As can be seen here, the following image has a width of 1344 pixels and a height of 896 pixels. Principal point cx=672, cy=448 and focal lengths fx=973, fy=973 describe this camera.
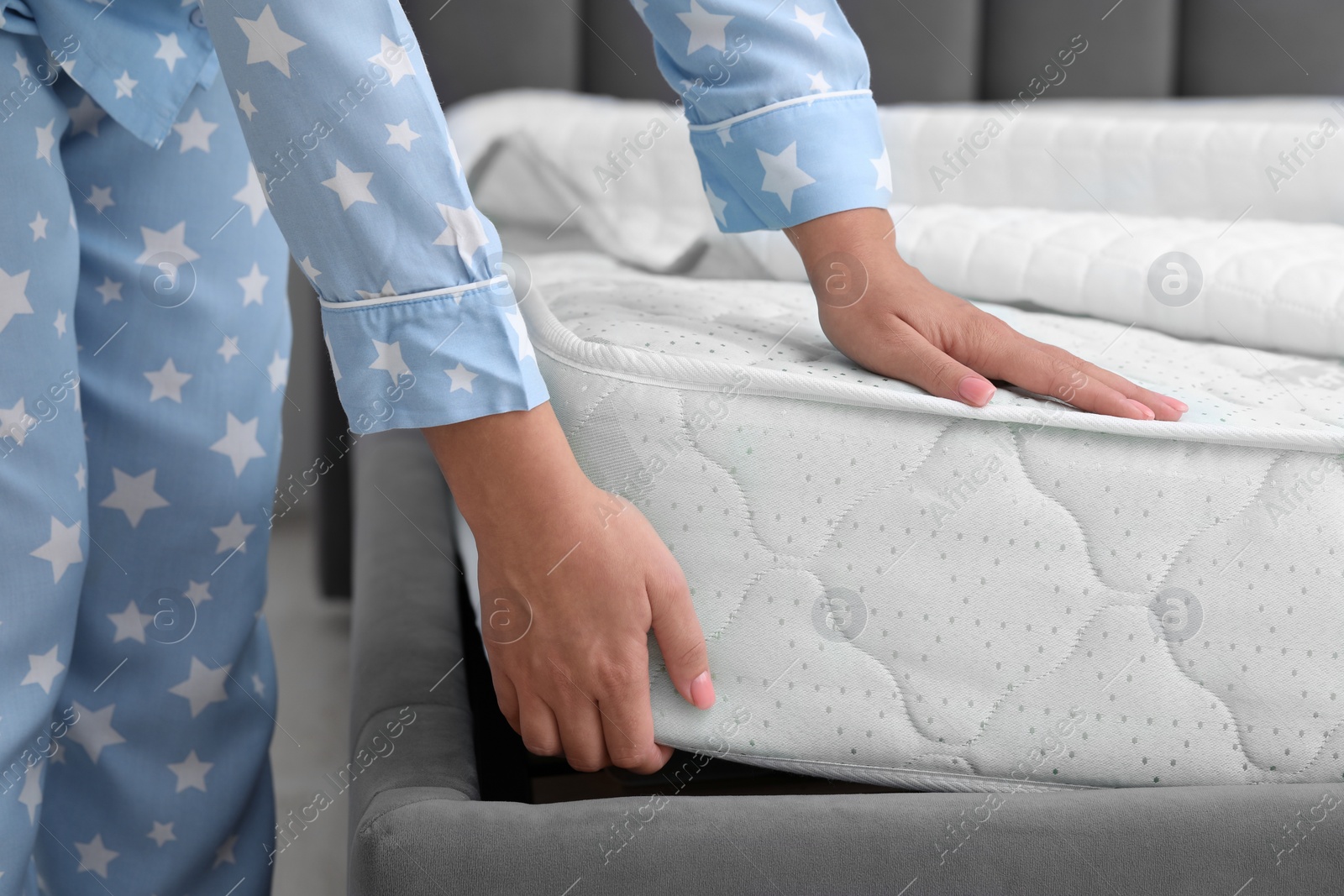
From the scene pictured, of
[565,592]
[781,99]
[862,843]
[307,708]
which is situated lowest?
[307,708]

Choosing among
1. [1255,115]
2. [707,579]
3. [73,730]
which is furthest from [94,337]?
[1255,115]

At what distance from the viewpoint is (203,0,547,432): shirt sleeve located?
1.37 feet

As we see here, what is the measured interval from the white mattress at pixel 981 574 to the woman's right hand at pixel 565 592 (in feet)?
0.10

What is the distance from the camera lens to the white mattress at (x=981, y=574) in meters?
0.50

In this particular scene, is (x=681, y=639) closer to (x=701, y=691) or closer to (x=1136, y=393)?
(x=701, y=691)

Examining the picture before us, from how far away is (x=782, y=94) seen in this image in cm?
57

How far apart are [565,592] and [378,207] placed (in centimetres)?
19

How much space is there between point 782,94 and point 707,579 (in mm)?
288

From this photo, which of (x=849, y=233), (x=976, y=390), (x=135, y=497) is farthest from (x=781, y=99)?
(x=135, y=497)

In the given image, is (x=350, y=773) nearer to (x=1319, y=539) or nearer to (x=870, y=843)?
(x=870, y=843)

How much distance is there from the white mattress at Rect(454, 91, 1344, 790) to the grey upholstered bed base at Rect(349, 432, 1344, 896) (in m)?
0.04

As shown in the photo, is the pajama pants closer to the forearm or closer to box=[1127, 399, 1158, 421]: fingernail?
the forearm

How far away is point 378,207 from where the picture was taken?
0.42m

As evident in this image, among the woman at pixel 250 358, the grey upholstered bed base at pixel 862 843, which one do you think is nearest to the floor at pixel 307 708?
the woman at pixel 250 358
